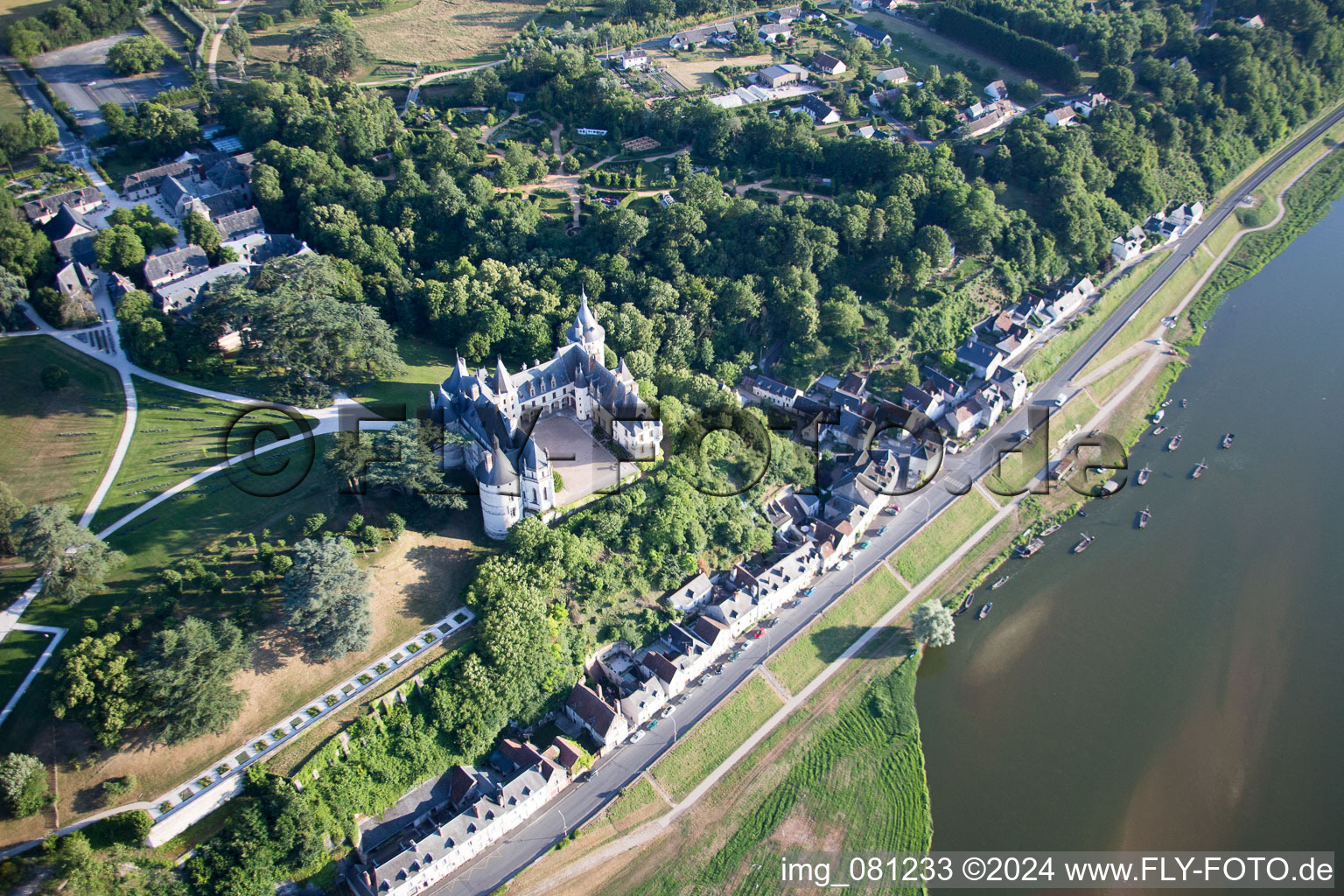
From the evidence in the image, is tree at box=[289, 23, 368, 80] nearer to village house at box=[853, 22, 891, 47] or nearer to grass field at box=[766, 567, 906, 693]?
village house at box=[853, 22, 891, 47]

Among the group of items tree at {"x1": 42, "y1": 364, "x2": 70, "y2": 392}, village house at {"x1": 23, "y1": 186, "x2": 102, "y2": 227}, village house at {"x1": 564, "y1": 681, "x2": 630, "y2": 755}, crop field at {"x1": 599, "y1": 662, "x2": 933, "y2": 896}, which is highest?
village house at {"x1": 23, "y1": 186, "x2": 102, "y2": 227}

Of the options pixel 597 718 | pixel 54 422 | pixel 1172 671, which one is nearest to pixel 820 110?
pixel 1172 671

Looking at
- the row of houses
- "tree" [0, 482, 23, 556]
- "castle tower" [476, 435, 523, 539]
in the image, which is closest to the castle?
"castle tower" [476, 435, 523, 539]

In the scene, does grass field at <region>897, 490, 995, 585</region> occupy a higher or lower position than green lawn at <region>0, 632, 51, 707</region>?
lower

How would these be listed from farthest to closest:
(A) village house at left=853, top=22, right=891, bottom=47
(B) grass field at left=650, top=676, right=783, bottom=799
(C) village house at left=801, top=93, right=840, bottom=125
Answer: (A) village house at left=853, top=22, right=891, bottom=47, (C) village house at left=801, top=93, right=840, bottom=125, (B) grass field at left=650, top=676, right=783, bottom=799

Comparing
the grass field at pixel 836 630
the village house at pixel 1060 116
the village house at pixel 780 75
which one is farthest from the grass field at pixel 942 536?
the village house at pixel 780 75

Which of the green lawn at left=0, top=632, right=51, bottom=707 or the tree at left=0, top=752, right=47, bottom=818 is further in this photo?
the green lawn at left=0, top=632, right=51, bottom=707
